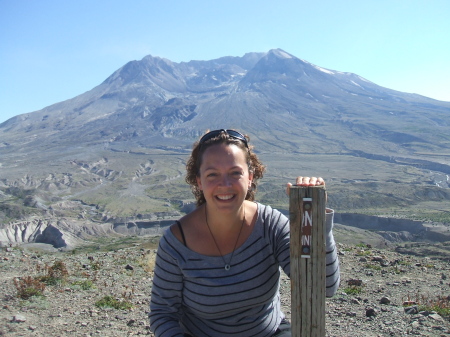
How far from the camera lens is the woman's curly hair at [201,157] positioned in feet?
7.47

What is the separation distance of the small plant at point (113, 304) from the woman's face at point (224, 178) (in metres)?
3.44

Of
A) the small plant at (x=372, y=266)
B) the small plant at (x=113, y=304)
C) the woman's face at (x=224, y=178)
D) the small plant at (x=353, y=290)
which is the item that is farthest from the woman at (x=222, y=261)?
the small plant at (x=372, y=266)

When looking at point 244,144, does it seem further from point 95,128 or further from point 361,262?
point 95,128

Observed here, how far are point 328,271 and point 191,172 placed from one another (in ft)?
3.18

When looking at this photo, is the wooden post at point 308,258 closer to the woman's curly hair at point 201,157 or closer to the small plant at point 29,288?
the woman's curly hair at point 201,157

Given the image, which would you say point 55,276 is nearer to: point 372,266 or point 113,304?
point 113,304

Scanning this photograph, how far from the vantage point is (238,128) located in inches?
3204

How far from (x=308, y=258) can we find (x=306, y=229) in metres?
0.14

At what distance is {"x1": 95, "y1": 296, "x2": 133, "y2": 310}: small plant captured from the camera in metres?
5.10

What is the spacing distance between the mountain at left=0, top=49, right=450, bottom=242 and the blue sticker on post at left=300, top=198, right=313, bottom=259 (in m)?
37.7

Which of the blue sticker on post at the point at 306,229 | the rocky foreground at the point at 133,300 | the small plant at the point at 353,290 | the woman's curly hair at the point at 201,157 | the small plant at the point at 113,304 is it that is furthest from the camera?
the small plant at the point at 353,290

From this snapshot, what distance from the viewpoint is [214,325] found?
226 centimetres

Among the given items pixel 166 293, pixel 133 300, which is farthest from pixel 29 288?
pixel 166 293

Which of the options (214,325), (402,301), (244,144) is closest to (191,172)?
(244,144)
